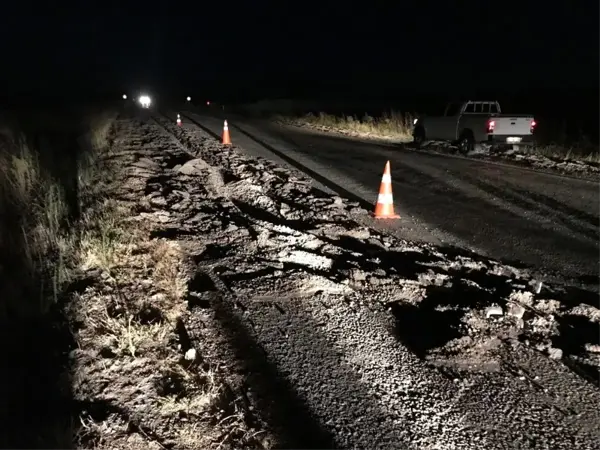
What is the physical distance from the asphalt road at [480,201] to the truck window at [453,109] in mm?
2295

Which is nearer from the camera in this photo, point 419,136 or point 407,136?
point 419,136

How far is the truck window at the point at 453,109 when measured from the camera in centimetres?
1702

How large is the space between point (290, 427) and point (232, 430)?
36 centimetres

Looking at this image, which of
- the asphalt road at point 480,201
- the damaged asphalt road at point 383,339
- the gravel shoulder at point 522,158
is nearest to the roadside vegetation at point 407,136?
the gravel shoulder at point 522,158

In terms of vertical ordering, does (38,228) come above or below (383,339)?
above

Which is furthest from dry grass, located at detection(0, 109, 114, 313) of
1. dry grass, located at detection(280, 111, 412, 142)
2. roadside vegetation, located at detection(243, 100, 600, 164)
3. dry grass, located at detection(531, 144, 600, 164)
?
dry grass, located at detection(280, 111, 412, 142)

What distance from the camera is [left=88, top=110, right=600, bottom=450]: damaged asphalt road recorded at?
3.34 metres

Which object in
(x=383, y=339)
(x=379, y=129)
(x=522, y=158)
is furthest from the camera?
(x=379, y=129)

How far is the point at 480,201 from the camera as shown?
31.6ft

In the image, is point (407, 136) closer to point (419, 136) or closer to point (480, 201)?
point (419, 136)

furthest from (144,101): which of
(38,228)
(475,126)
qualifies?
(38,228)

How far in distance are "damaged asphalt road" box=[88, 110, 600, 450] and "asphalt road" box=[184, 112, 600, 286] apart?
0.85m

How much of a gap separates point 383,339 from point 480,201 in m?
6.03

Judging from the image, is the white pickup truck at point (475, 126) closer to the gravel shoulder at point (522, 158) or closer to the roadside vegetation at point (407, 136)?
the gravel shoulder at point (522, 158)
